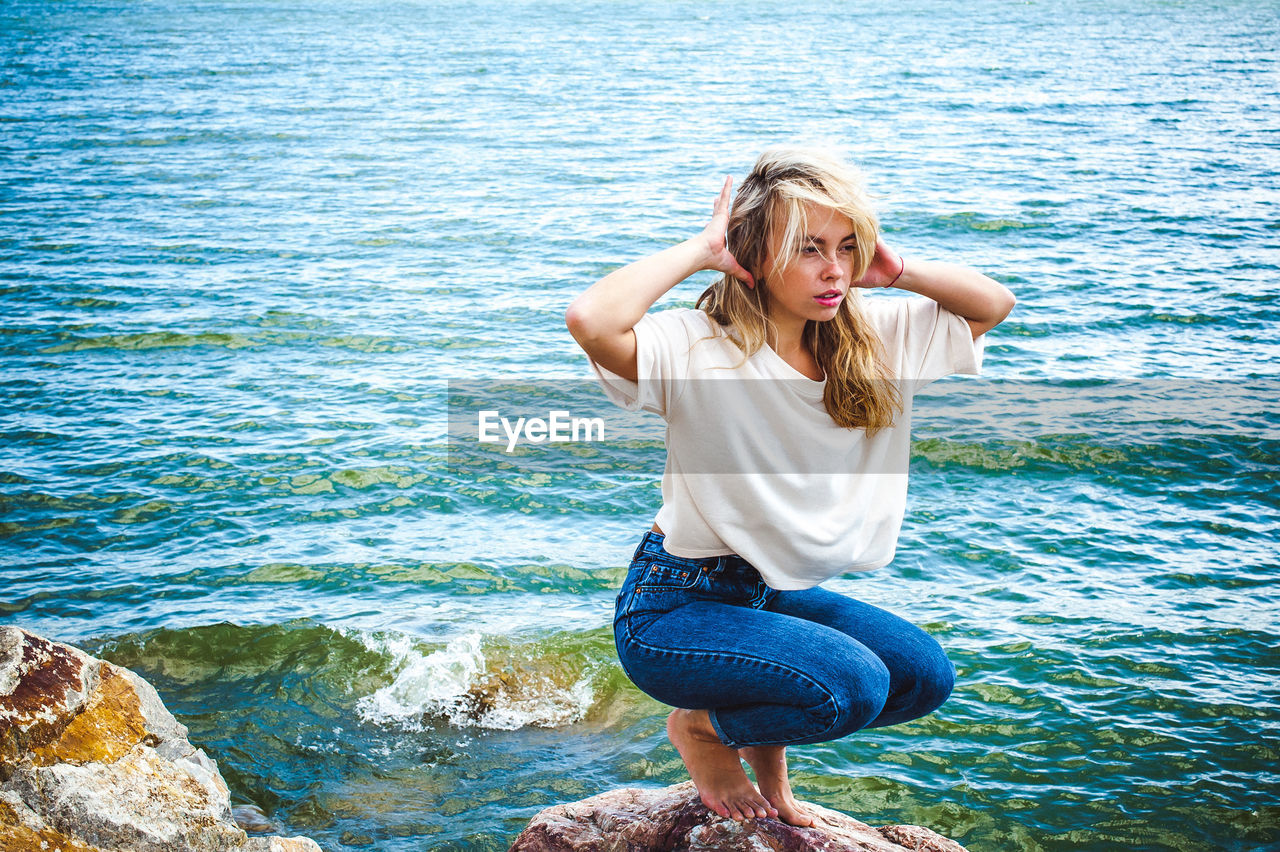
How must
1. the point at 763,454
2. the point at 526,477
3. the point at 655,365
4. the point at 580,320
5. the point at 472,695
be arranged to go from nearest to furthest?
the point at 580,320 → the point at 655,365 → the point at 763,454 → the point at 472,695 → the point at 526,477

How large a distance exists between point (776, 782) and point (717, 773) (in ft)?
0.82

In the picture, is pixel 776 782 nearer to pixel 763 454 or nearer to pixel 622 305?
pixel 763 454

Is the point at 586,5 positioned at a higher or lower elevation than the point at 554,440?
higher

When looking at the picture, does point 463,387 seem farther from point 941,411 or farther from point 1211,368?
point 1211,368

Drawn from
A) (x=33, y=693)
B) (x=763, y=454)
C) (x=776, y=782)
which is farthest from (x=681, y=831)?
(x=33, y=693)

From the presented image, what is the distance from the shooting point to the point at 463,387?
44.3ft

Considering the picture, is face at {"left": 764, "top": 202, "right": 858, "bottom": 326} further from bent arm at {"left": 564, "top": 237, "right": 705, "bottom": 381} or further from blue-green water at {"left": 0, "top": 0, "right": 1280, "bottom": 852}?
blue-green water at {"left": 0, "top": 0, "right": 1280, "bottom": 852}

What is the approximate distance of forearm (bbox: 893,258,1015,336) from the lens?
3498mm

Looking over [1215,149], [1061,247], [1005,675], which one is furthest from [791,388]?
[1215,149]

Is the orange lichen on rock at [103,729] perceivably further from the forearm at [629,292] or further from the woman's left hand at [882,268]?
the woman's left hand at [882,268]

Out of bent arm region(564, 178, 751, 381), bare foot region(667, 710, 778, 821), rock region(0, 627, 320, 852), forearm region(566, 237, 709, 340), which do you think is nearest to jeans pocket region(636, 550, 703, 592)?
bare foot region(667, 710, 778, 821)

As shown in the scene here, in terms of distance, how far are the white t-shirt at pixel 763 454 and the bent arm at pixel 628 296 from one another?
67 millimetres

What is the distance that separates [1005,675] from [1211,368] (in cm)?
793

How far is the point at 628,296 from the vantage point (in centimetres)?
317
